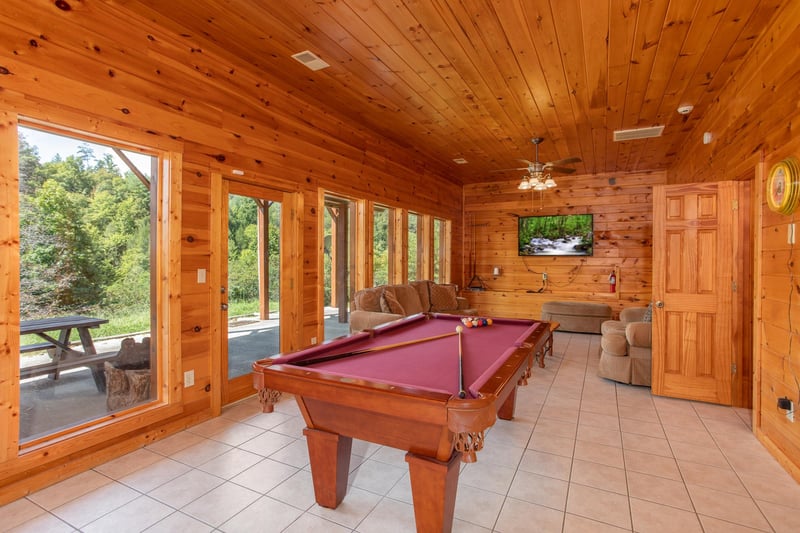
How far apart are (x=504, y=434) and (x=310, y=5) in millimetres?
3407

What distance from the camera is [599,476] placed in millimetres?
2453

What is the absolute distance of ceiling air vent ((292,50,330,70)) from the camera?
3254mm

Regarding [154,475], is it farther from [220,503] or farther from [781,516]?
[781,516]

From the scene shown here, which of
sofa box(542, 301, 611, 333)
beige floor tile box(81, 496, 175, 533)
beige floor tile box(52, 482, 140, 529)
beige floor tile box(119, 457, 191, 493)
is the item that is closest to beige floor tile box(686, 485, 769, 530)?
beige floor tile box(81, 496, 175, 533)

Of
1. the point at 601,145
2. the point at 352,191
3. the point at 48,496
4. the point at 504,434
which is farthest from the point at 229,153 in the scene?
the point at 601,145

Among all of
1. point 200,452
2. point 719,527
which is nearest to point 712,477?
point 719,527

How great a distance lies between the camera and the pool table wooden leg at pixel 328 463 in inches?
79.1

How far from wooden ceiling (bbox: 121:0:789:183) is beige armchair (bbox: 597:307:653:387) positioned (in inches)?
98.2

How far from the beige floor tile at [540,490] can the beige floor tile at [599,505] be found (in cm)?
4

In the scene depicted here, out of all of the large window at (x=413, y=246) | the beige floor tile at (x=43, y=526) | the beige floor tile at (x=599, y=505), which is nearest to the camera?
the beige floor tile at (x=43, y=526)

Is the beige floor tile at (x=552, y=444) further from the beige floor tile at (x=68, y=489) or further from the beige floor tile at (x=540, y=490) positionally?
the beige floor tile at (x=68, y=489)

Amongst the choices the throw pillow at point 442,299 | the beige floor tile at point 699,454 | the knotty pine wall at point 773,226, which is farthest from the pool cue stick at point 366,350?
the throw pillow at point 442,299

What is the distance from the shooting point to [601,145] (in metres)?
5.87

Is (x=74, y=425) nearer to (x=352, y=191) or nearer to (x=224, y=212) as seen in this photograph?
(x=224, y=212)
